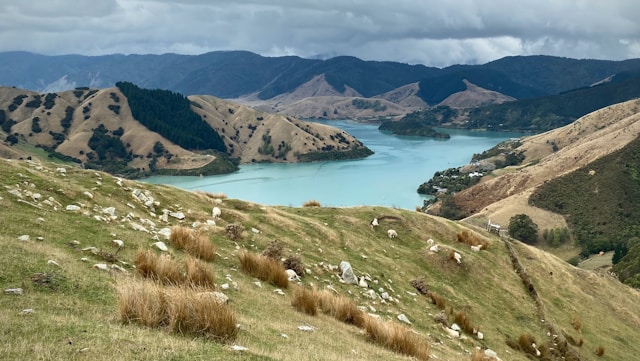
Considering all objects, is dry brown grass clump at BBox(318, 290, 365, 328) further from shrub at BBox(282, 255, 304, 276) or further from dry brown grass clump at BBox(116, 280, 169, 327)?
dry brown grass clump at BBox(116, 280, 169, 327)

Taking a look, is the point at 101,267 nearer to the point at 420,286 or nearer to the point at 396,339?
the point at 396,339

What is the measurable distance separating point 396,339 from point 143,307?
20.6 feet

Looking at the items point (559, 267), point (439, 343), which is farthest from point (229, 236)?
point (559, 267)

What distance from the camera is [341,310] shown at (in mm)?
13055

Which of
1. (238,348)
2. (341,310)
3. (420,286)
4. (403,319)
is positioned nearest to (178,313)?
(238,348)

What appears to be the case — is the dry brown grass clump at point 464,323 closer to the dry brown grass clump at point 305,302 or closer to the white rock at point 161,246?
the dry brown grass clump at point 305,302

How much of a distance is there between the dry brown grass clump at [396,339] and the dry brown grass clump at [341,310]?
1.16 m

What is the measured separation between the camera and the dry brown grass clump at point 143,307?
7.94 meters

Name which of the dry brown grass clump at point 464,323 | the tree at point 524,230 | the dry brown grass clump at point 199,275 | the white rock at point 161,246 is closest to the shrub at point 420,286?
the dry brown grass clump at point 464,323

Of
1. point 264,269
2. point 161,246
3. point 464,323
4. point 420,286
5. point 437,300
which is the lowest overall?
point 464,323

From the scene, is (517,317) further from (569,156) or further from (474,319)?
(569,156)

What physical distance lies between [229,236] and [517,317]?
16.6 m

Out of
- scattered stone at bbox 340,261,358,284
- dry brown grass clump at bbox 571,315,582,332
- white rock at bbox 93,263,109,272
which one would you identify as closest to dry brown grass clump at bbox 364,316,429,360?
white rock at bbox 93,263,109,272

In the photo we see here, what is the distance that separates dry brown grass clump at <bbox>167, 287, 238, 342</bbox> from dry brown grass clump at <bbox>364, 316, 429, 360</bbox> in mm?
4518
